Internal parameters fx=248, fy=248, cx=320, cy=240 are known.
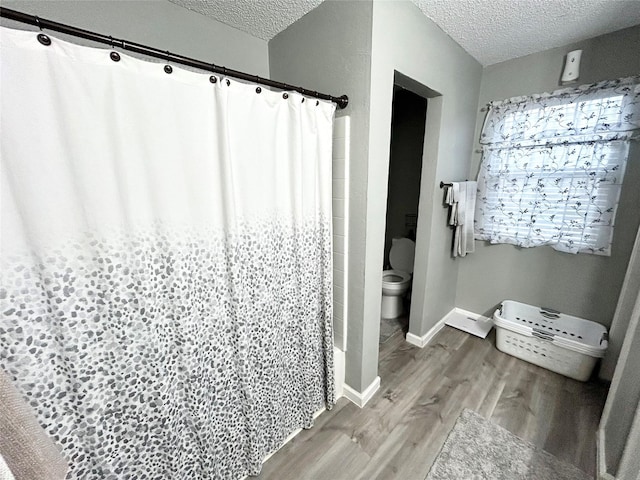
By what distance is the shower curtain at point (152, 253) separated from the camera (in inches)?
26.3

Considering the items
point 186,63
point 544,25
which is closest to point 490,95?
point 544,25

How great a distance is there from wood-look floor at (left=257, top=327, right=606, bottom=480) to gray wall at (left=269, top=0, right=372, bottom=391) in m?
0.26

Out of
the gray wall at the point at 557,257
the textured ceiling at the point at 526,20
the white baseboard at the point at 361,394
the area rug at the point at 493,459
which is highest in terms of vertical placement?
the textured ceiling at the point at 526,20

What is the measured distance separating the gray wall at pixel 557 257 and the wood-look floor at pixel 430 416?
1.80 ft

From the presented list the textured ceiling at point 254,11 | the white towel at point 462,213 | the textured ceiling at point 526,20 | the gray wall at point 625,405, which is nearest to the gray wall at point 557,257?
the textured ceiling at point 526,20

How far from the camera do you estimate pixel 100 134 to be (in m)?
0.73

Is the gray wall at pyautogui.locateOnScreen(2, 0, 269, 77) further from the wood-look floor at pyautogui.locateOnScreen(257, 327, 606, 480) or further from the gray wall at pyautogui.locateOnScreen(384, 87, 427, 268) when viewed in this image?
the wood-look floor at pyautogui.locateOnScreen(257, 327, 606, 480)

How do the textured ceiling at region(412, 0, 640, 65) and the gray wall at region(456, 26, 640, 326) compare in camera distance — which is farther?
the gray wall at region(456, 26, 640, 326)

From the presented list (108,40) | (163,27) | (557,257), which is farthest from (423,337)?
(163,27)

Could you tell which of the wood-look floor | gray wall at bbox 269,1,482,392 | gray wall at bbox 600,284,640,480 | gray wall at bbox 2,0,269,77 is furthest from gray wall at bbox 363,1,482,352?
gray wall at bbox 600,284,640,480

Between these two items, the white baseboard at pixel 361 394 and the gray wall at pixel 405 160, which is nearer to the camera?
the white baseboard at pixel 361 394

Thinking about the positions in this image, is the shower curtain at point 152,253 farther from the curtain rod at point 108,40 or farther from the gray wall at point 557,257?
the gray wall at point 557,257

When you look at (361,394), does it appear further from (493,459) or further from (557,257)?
(557,257)

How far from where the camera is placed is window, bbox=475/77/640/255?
5.40ft
